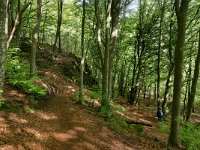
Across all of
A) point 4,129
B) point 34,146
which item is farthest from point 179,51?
point 4,129

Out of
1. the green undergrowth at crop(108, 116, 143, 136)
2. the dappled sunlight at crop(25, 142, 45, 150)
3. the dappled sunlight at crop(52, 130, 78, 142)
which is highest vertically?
the dappled sunlight at crop(25, 142, 45, 150)

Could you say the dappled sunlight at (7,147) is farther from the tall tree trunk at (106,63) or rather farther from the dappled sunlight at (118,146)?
the tall tree trunk at (106,63)

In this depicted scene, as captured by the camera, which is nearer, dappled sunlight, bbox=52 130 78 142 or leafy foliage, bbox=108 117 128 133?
dappled sunlight, bbox=52 130 78 142

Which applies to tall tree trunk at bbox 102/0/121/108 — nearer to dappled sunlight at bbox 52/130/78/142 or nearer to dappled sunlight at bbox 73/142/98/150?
dappled sunlight at bbox 52/130/78/142

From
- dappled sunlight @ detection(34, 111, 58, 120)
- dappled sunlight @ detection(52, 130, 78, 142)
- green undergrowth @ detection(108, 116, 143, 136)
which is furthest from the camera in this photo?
green undergrowth @ detection(108, 116, 143, 136)

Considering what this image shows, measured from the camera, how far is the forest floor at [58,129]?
8.53 m

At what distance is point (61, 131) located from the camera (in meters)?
10.3

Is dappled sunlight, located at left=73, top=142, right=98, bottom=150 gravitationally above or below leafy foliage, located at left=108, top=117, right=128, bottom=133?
above

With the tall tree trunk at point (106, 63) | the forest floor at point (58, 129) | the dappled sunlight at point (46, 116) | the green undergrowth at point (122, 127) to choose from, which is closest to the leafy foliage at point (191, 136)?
the forest floor at point (58, 129)

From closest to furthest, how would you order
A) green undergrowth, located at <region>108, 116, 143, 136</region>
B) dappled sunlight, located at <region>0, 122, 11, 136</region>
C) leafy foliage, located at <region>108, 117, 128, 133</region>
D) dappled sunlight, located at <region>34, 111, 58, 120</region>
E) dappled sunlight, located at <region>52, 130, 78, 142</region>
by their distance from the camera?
dappled sunlight, located at <region>0, 122, 11, 136</region> < dappled sunlight, located at <region>52, 130, 78, 142</region> < dappled sunlight, located at <region>34, 111, 58, 120</region> < leafy foliage, located at <region>108, 117, 128, 133</region> < green undergrowth, located at <region>108, 116, 143, 136</region>

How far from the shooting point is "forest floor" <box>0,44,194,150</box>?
853cm

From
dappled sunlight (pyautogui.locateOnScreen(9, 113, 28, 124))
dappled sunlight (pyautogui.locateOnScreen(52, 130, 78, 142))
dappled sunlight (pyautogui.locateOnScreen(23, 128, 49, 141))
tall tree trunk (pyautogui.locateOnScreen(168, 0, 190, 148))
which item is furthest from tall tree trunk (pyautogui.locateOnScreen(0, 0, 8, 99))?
tall tree trunk (pyautogui.locateOnScreen(168, 0, 190, 148))

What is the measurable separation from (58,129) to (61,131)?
19 cm

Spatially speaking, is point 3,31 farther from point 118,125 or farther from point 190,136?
point 118,125
